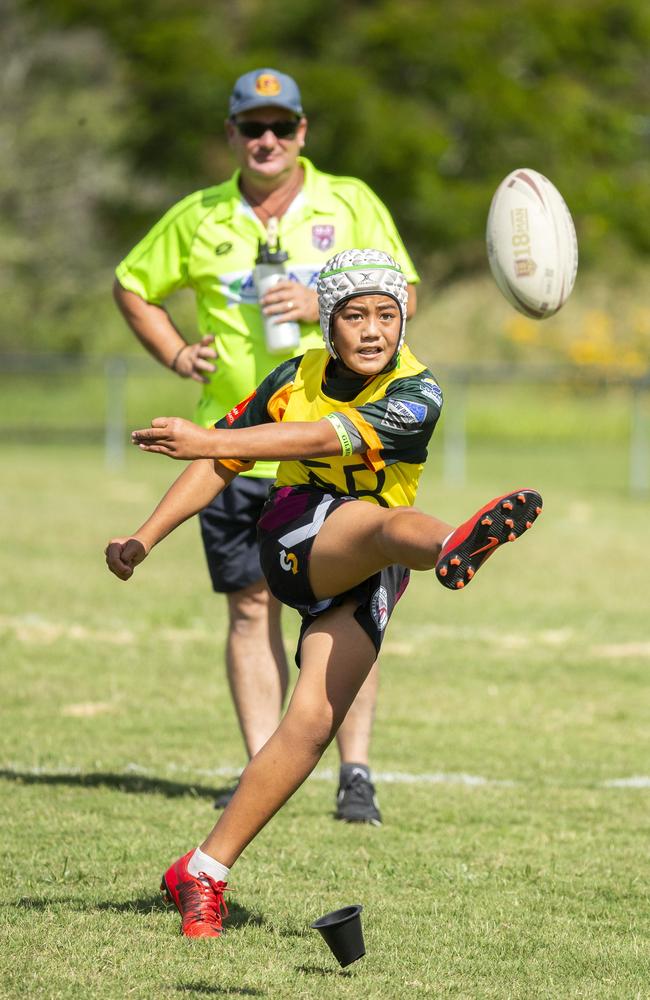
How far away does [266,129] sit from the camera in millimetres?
5371

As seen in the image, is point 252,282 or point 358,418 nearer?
point 358,418

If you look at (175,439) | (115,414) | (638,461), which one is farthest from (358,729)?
(115,414)

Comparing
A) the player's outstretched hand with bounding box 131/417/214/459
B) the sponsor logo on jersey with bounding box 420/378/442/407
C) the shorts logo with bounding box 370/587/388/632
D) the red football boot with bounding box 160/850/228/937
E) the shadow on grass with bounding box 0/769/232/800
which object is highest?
the sponsor logo on jersey with bounding box 420/378/442/407

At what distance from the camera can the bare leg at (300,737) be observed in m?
3.71

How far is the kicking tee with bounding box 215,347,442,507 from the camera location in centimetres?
379

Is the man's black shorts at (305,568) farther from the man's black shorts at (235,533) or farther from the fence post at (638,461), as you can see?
the fence post at (638,461)

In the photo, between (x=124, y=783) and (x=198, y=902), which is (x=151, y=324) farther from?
(x=198, y=902)

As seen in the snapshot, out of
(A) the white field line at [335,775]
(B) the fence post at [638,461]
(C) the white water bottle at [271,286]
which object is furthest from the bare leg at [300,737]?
(B) the fence post at [638,461]

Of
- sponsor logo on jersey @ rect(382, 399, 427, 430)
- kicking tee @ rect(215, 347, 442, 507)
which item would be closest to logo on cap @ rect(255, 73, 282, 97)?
kicking tee @ rect(215, 347, 442, 507)

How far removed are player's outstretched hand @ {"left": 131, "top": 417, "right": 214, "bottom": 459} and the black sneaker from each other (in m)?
1.87

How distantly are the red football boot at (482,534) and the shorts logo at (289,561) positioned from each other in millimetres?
556

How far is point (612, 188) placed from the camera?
86.2ft

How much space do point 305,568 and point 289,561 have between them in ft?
0.19

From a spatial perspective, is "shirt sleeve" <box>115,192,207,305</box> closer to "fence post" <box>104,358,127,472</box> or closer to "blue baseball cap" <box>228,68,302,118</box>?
"blue baseball cap" <box>228,68,302,118</box>
